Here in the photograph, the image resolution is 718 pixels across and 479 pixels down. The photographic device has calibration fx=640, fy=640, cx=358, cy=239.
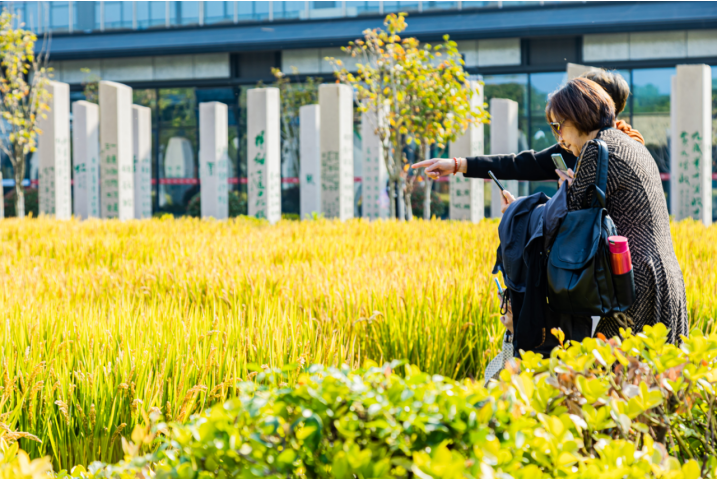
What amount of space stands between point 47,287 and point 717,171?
54.3ft

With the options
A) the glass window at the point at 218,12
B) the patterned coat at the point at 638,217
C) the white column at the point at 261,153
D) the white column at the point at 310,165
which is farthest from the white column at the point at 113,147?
the patterned coat at the point at 638,217

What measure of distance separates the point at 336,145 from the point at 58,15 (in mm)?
16988

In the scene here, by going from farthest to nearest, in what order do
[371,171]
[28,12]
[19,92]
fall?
[28,12]
[371,171]
[19,92]

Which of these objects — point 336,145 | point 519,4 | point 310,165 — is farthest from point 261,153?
point 519,4

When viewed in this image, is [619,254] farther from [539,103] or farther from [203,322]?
[539,103]

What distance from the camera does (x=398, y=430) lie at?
1070 mm

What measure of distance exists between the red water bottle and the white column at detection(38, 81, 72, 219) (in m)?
12.9

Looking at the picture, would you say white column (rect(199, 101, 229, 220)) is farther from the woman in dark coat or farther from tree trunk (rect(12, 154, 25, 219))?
the woman in dark coat

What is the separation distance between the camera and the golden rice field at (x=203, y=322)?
2281 mm

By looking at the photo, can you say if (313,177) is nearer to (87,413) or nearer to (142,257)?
(142,257)

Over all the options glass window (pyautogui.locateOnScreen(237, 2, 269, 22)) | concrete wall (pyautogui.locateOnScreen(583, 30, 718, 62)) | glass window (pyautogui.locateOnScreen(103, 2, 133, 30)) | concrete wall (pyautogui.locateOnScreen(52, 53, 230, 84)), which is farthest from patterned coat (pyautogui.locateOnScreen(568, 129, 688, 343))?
glass window (pyautogui.locateOnScreen(103, 2, 133, 30))

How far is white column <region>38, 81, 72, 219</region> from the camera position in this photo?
43.2ft

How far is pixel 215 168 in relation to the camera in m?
14.3

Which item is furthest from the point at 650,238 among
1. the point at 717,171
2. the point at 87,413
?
the point at 717,171
